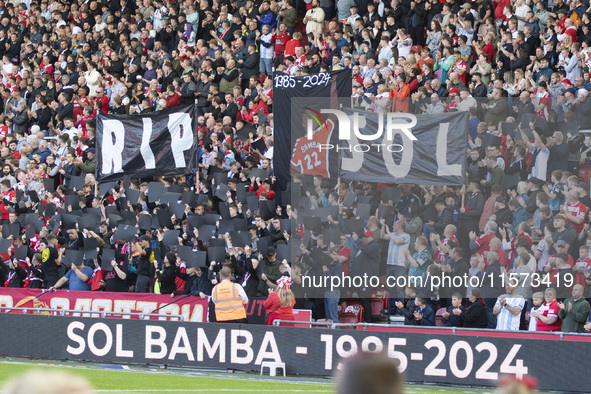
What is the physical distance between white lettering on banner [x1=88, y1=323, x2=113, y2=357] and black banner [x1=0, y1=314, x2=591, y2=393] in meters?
0.02

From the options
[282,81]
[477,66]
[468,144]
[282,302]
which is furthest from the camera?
[477,66]

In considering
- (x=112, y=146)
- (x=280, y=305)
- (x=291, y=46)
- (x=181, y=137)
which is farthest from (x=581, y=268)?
(x=291, y=46)

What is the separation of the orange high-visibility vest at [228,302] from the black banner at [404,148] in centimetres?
274

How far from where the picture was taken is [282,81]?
17766mm

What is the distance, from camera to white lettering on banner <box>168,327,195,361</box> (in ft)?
49.8

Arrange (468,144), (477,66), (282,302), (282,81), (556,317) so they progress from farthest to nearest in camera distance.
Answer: (477,66), (282,81), (468,144), (282,302), (556,317)

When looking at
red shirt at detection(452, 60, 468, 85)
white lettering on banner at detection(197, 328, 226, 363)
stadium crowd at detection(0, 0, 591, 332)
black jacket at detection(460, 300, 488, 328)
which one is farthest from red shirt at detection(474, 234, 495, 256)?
red shirt at detection(452, 60, 468, 85)

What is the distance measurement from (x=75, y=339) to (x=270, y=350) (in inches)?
143

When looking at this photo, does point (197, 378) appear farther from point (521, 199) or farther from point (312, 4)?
point (312, 4)

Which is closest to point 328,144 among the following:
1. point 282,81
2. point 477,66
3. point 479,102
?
point 282,81

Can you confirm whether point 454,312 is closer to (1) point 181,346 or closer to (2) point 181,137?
(1) point 181,346

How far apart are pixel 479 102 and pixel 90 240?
787 centimetres

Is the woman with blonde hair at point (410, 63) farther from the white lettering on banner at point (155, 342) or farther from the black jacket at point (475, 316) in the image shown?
the white lettering on banner at point (155, 342)

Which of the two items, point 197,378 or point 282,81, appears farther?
point 282,81
